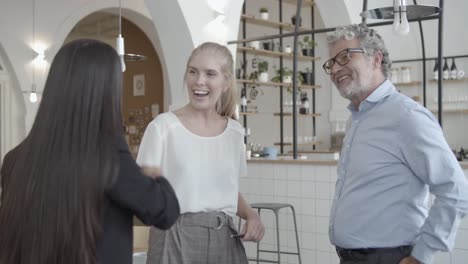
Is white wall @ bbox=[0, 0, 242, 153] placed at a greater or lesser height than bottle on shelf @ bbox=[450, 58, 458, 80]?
greater

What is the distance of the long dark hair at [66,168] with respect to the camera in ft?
4.43

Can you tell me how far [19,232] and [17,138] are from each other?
8834mm

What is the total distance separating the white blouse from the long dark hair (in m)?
0.57

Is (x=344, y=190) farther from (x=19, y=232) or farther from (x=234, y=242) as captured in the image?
(x=19, y=232)

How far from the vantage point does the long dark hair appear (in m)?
1.35

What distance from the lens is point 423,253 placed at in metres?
1.88

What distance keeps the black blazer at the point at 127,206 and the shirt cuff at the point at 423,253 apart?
0.86 metres

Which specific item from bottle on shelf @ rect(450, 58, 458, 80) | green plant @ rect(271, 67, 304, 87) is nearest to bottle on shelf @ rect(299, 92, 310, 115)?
green plant @ rect(271, 67, 304, 87)

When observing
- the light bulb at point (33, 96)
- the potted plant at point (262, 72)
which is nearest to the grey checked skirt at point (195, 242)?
the potted plant at point (262, 72)

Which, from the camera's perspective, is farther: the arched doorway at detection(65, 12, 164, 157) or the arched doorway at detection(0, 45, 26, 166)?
the arched doorway at detection(65, 12, 164, 157)

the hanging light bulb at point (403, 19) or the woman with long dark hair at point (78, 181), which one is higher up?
the hanging light bulb at point (403, 19)

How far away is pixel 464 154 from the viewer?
29.9 feet

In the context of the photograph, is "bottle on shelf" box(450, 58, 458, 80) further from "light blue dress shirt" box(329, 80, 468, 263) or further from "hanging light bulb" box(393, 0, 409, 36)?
"light blue dress shirt" box(329, 80, 468, 263)

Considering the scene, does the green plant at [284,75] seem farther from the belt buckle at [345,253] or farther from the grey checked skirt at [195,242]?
the grey checked skirt at [195,242]
